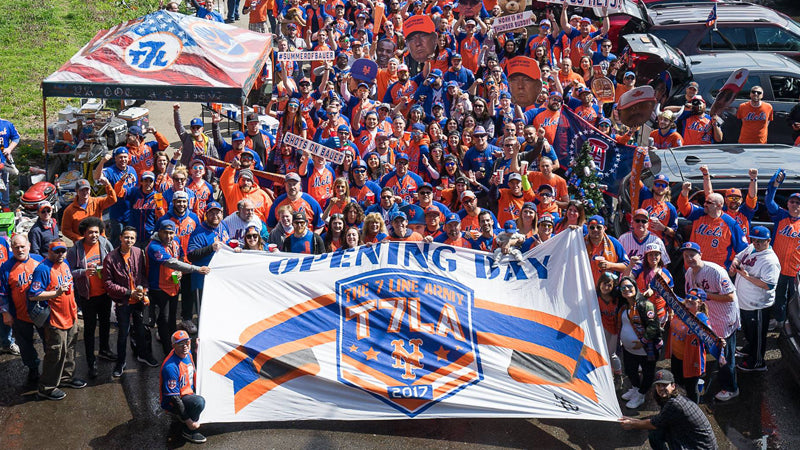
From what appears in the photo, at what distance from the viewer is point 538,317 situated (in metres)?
8.73

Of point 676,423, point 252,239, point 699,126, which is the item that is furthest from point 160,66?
point 676,423

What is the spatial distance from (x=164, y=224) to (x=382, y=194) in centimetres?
266

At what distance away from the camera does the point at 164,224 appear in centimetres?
948

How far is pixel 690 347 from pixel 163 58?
8271mm

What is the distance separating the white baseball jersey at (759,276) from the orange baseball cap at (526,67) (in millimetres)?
5409

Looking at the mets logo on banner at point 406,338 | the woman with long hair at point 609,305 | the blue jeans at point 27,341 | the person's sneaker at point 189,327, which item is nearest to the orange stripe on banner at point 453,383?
the mets logo on banner at point 406,338

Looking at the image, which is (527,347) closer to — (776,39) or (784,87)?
(784,87)

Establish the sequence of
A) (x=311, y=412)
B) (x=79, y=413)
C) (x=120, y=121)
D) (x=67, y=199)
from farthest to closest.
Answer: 1. (x=120, y=121)
2. (x=67, y=199)
3. (x=79, y=413)
4. (x=311, y=412)

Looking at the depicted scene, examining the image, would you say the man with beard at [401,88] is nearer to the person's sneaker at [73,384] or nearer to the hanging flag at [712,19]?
the hanging flag at [712,19]

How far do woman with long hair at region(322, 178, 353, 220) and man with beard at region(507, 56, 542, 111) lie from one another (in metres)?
4.48

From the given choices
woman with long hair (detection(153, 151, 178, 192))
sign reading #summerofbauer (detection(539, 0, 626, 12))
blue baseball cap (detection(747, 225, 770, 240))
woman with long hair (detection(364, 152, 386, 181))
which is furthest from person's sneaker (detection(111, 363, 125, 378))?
sign reading #summerofbauer (detection(539, 0, 626, 12))

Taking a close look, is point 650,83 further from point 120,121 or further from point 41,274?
point 41,274

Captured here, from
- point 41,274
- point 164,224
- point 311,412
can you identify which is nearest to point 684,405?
point 311,412

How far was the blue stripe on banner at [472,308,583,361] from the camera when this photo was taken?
8523mm
